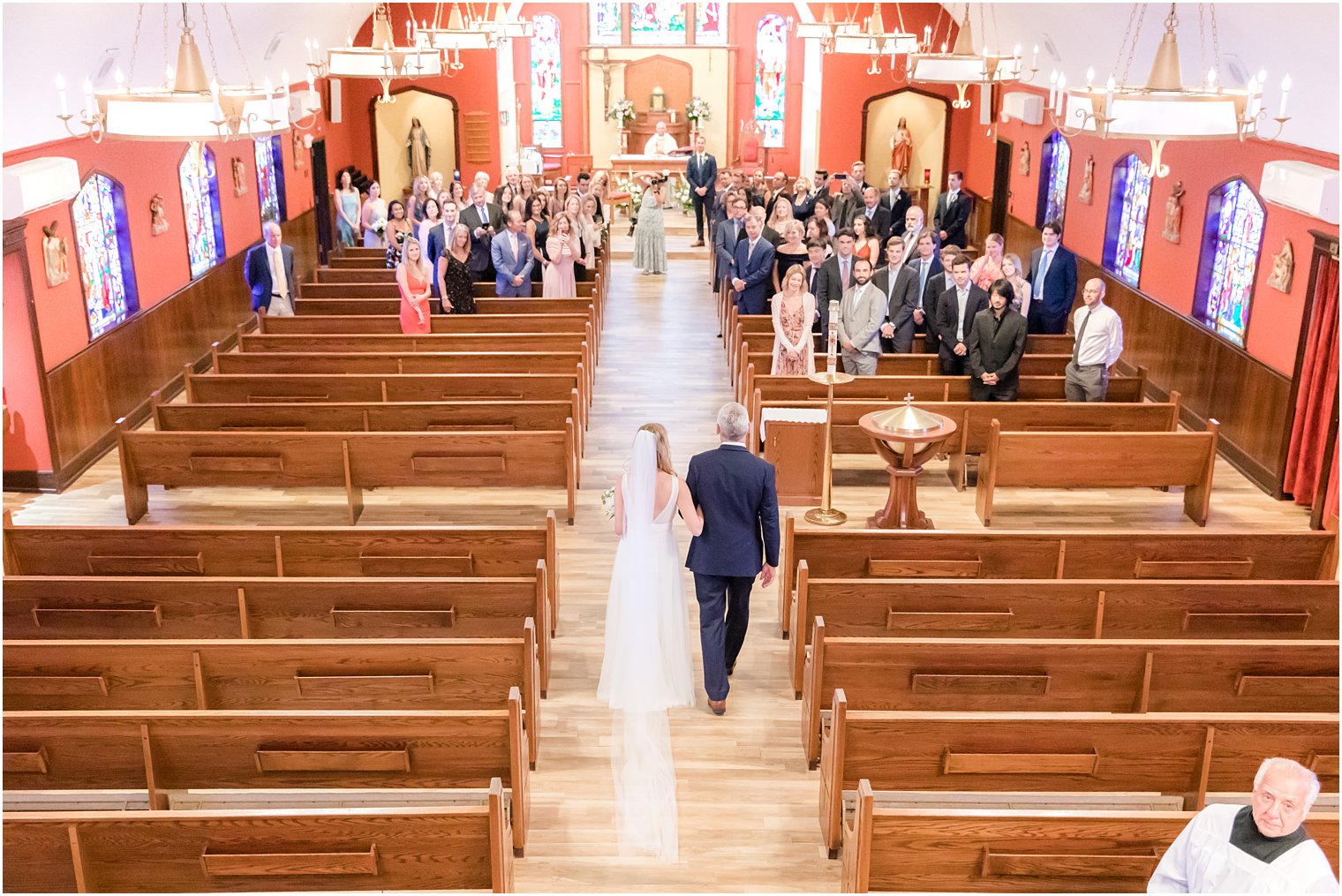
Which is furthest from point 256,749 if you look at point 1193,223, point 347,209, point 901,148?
point 901,148

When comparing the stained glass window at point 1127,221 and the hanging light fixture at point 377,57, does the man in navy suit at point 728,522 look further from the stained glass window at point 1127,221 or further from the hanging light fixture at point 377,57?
the stained glass window at point 1127,221

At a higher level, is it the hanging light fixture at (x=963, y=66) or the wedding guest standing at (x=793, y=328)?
the hanging light fixture at (x=963, y=66)

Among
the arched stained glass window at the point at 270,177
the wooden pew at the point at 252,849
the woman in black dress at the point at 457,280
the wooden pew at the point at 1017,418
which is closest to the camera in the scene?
the wooden pew at the point at 252,849

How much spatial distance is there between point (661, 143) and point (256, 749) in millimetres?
19325

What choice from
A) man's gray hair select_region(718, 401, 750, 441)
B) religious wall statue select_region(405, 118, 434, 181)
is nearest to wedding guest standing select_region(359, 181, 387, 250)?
religious wall statue select_region(405, 118, 434, 181)

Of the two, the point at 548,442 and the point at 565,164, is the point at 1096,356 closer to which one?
the point at 548,442

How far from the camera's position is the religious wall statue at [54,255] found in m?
9.06

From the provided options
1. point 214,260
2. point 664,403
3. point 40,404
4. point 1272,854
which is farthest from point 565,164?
point 1272,854

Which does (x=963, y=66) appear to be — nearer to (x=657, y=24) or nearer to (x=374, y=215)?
(x=374, y=215)

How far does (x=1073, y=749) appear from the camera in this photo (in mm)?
4512

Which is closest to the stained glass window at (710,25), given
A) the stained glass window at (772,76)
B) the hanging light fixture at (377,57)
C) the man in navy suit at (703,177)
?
the stained glass window at (772,76)

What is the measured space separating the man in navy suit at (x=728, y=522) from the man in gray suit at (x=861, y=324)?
12.2 ft

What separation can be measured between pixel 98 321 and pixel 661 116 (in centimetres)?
1440

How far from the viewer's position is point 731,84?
2236cm
